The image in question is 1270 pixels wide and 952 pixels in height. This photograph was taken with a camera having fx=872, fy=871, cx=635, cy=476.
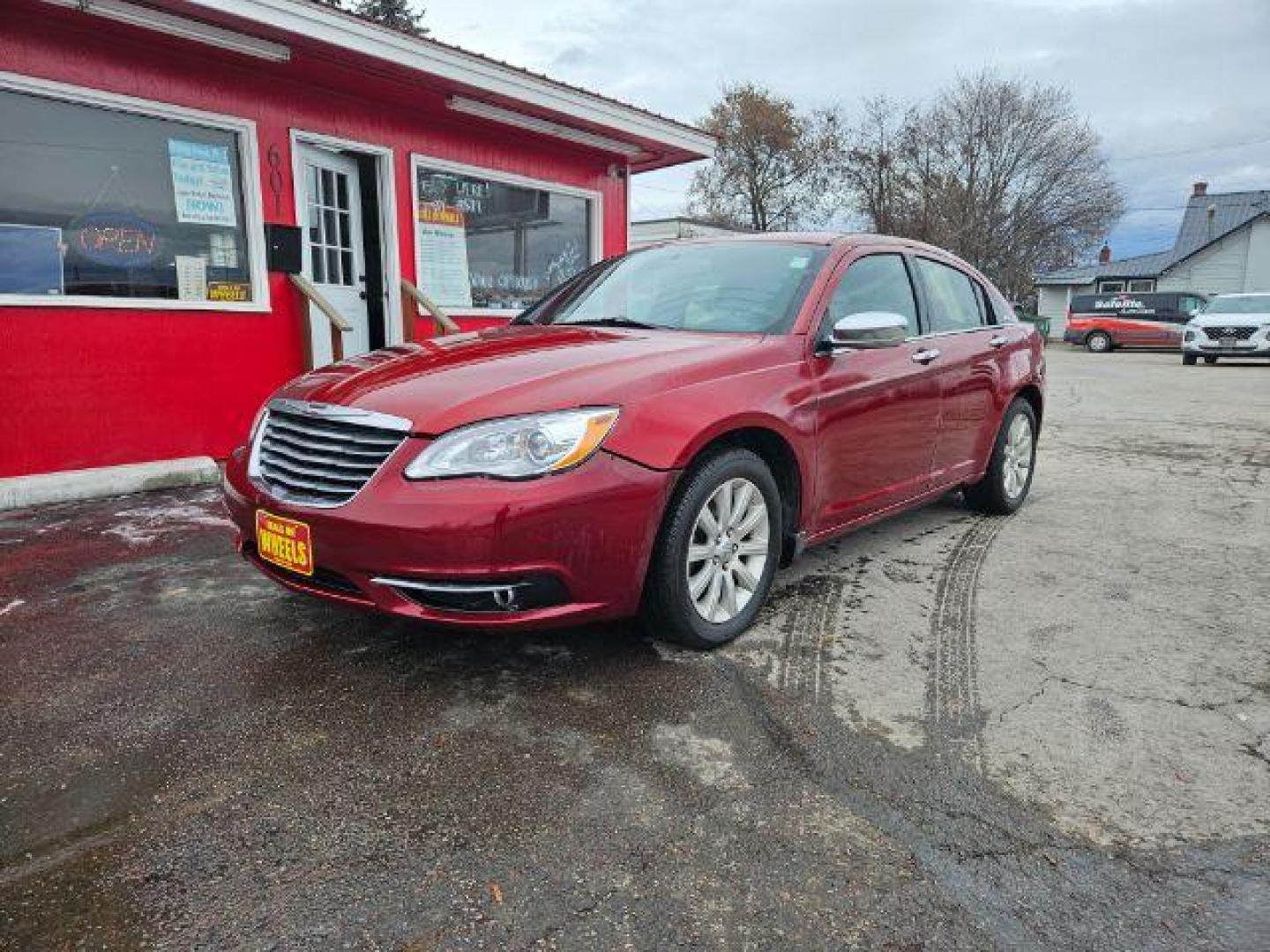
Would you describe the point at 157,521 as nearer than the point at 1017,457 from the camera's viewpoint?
Yes

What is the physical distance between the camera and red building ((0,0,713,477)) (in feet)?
16.8

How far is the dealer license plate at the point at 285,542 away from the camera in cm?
269

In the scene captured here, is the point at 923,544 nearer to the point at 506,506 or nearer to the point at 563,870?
the point at 506,506

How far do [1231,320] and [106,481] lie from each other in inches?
886

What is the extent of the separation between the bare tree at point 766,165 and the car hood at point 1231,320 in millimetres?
24851

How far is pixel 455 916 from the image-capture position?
178cm

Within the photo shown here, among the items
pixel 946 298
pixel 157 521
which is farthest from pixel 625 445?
pixel 157 521

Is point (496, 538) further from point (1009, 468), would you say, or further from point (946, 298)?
point (1009, 468)

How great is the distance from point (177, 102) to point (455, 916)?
5679 millimetres

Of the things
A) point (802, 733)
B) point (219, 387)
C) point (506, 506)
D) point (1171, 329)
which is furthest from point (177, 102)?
point (1171, 329)

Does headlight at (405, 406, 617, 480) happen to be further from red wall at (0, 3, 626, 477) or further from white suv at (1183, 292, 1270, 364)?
white suv at (1183, 292, 1270, 364)

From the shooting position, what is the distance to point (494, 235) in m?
8.11

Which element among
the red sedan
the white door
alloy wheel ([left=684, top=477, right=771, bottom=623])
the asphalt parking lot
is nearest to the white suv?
the asphalt parking lot

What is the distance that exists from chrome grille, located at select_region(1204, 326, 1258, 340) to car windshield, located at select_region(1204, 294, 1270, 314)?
2.14ft
